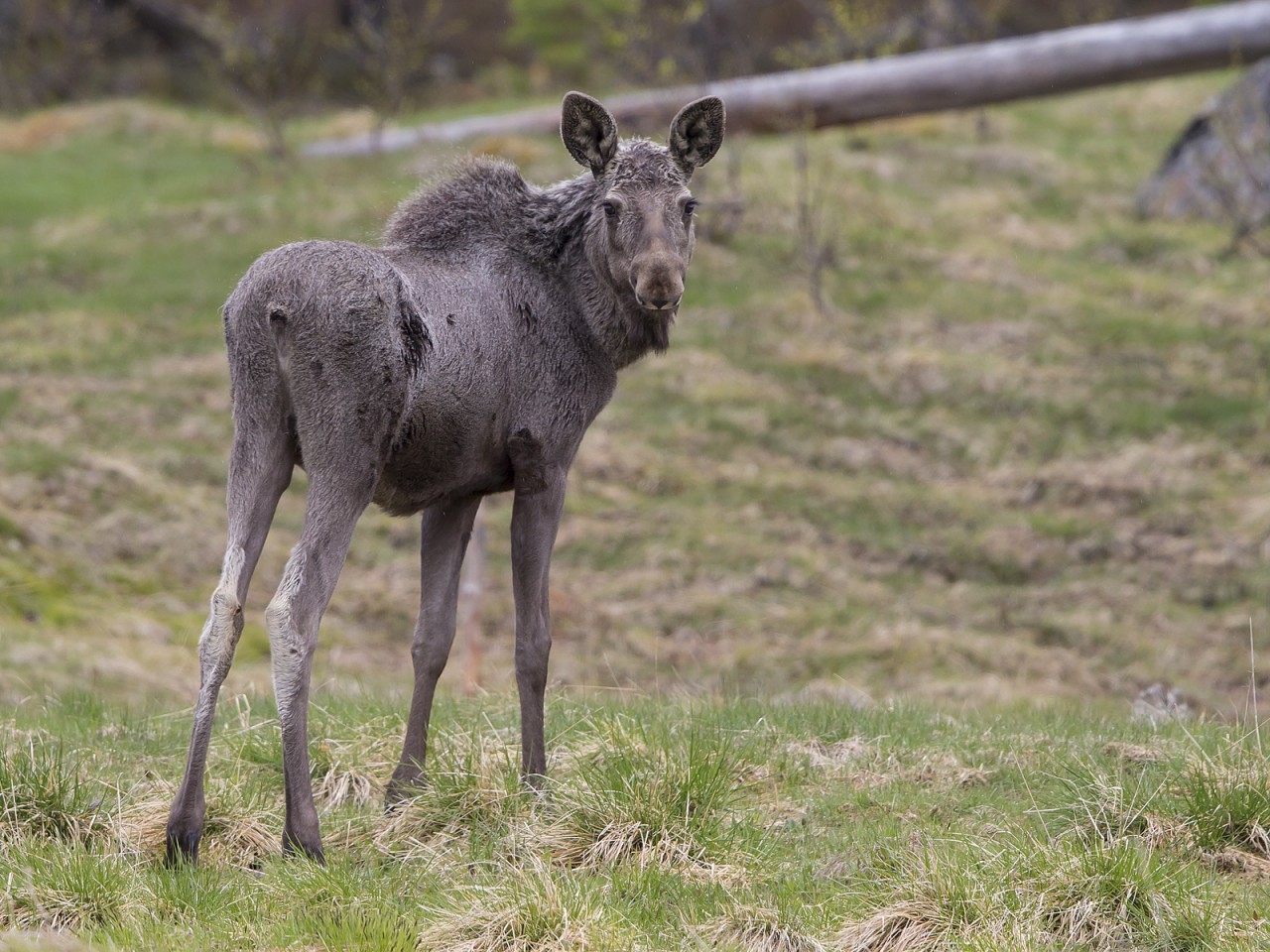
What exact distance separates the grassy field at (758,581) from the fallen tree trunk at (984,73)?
3.96 ft

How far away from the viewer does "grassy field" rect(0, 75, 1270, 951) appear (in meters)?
5.24

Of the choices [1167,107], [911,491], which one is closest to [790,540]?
[911,491]

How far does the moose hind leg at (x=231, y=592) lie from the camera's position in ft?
18.4

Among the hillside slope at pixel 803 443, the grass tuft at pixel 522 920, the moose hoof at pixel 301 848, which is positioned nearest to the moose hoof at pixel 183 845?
the moose hoof at pixel 301 848

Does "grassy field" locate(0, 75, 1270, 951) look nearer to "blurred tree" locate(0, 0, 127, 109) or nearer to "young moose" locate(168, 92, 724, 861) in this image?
"young moose" locate(168, 92, 724, 861)

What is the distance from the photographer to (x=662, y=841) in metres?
5.68

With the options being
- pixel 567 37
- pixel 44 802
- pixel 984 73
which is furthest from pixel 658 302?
pixel 567 37

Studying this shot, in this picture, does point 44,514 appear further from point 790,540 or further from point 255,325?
point 255,325

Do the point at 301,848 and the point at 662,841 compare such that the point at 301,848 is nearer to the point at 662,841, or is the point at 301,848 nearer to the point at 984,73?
the point at 662,841

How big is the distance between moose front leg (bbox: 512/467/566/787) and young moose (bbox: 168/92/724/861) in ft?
0.03

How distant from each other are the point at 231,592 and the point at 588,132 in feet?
10.1

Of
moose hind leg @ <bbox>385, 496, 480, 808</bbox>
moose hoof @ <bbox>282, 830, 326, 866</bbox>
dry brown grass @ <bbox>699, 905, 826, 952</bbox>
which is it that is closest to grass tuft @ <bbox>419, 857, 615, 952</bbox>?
dry brown grass @ <bbox>699, 905, 826, 952</bbox>

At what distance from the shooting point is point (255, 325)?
19.3 feet

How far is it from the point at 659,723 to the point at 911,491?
36.9 ft
